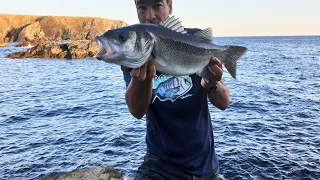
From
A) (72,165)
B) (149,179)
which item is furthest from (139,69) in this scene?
(72,165)

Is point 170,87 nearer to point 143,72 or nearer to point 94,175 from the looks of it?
point 143,72

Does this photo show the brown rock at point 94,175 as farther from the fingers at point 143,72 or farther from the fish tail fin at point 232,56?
the fingers at point 143,72

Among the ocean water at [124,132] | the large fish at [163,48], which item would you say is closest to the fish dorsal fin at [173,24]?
the large fish at [163,48]

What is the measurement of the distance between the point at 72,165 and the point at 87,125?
5.36m

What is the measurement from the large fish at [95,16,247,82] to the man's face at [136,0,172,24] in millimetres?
578

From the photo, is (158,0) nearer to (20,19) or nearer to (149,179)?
(149,179)

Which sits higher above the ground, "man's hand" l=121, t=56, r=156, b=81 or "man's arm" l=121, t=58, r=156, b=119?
"man's hand" l=121, t=56, r=156, b=81

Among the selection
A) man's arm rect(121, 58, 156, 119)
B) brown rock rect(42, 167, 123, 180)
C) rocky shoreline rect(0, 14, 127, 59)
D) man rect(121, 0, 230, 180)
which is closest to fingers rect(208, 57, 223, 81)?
man rect(121, 0, 230, 180)

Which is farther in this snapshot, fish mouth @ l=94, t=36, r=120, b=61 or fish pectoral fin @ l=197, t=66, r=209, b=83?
fish pectoral fin @ l=197, t=66, r=209, b=83

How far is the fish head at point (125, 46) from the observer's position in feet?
11.1

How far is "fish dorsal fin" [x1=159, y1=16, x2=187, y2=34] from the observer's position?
3939 mm

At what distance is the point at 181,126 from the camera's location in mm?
4543

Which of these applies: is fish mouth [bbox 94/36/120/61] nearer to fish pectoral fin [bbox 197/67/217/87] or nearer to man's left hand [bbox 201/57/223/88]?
fish pectoral fin [bbox 197/67/217/87]

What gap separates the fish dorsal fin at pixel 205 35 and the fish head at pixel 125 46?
108cm
